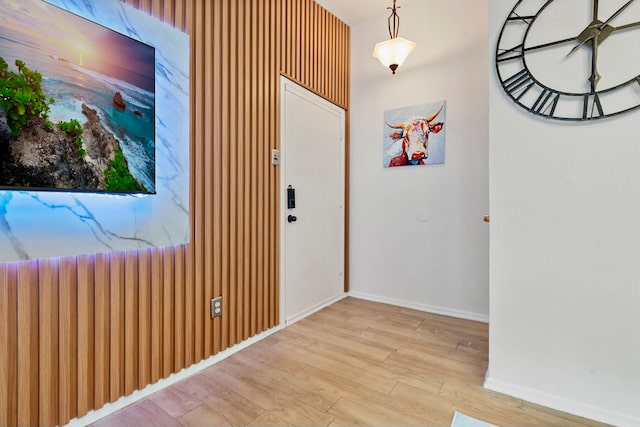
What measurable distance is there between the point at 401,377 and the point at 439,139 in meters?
2.19

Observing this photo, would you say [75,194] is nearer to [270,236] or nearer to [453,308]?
[270,236]

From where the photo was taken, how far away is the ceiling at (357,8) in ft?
10.2

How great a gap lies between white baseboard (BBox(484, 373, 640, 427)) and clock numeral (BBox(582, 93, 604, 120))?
1.47 m

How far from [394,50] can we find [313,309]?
97.4 inches

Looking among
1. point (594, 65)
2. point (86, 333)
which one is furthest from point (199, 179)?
point (594, 65)

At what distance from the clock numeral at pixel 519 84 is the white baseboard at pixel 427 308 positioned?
2032 mm

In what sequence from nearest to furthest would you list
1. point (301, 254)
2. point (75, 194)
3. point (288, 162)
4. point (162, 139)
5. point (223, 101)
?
1. point (75, 194)
2. point (162, 139)
3. point (223, 101)
4. point (288, 162)
5. point (301, 254)

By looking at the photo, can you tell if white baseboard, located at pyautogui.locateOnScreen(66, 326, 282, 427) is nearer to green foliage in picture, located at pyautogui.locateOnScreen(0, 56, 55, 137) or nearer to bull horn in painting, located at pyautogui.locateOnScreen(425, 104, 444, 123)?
green foliage in picture, located at pyautogui.locateOnScreen(0, 56, 55, 137)

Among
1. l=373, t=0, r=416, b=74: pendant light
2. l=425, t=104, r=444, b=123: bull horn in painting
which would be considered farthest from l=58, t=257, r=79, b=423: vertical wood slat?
l=425, t=104, r=444, b=123: bull horn in painting

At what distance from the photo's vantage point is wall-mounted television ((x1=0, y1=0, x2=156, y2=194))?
125cm

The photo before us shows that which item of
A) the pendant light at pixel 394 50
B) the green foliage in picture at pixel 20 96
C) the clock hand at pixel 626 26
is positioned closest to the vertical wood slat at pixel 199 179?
the green foliage in picture at pixel 20 96

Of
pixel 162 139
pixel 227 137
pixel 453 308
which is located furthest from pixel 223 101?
pixel 453 308

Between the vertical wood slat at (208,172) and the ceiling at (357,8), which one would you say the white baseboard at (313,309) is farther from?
the ceiling at (357,8)

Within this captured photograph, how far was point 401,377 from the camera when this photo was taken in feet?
6.35
